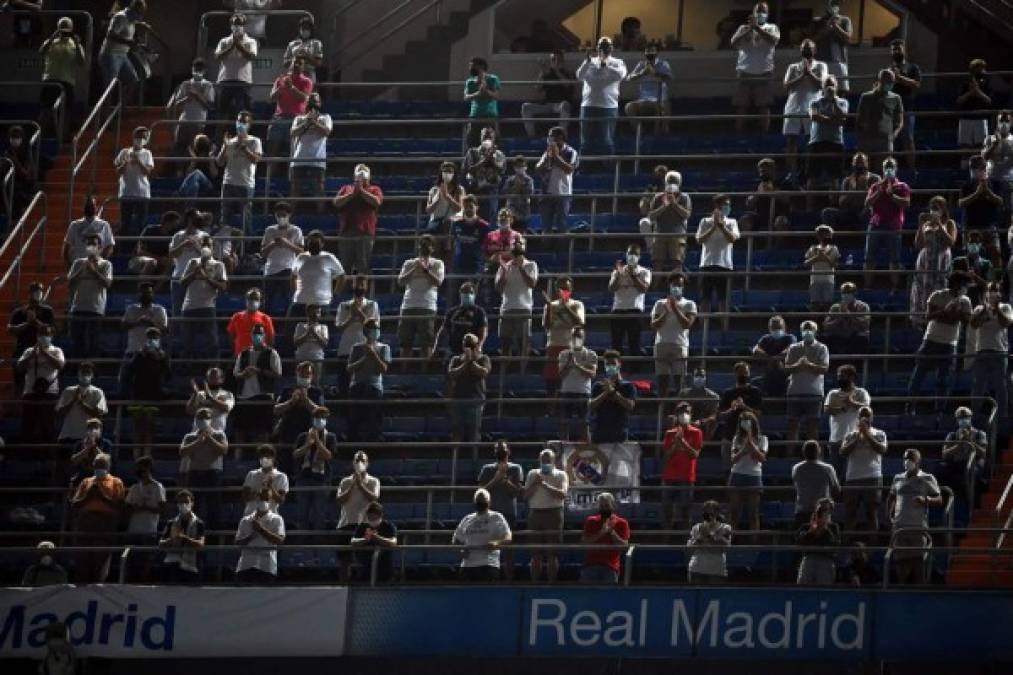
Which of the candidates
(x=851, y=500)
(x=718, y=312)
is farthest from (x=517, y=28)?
(x=851, y=500)

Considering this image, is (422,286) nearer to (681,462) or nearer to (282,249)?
(282,249)

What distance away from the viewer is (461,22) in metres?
43.4

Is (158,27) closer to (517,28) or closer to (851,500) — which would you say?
(517,28)

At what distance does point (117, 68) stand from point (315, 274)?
6.97 metres

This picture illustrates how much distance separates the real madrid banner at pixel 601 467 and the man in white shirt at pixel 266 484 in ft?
10.5

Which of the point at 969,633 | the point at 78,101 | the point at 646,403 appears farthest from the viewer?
the point at 78,101

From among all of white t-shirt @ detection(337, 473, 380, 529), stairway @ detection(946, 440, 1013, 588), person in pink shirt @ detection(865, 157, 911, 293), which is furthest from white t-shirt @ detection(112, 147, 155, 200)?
stairway @ detection(946, 440, 1013, 588)

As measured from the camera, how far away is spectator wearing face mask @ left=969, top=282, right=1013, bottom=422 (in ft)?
108

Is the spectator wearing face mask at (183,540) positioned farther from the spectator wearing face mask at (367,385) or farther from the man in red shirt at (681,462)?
the man in red shirt at (681,462)

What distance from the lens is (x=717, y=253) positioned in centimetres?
3519

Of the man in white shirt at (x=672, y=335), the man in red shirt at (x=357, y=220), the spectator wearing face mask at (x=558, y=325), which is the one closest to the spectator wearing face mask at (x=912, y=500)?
the man in white shirt at (x=672, y=335)

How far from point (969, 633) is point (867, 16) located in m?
15.0

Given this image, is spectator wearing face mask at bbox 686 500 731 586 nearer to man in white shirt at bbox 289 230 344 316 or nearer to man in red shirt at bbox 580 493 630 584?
man in red shirt at bbox 580 493 630 584

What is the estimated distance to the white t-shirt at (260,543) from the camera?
31734mm
